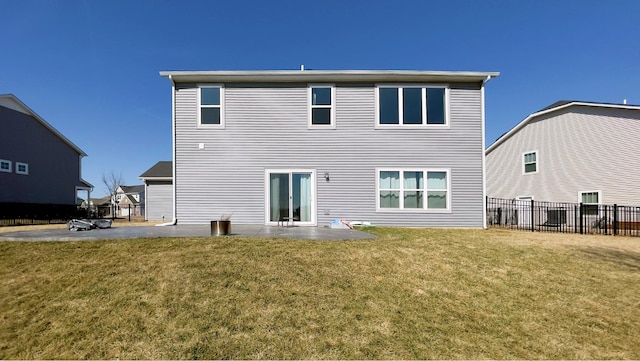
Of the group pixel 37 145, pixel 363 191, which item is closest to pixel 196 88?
pixel 363 191

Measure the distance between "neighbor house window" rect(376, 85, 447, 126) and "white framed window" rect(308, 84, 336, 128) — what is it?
185 cm

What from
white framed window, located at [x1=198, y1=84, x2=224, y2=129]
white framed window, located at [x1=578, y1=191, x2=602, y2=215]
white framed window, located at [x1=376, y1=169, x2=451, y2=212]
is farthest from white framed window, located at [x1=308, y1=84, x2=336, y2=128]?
white framed window, located at [x1=578, y1=191, x2=602, y2=215]

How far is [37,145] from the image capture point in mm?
20031

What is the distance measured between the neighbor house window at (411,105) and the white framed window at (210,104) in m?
6.26

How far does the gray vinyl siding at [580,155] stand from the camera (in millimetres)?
13367

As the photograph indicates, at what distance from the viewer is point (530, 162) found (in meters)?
17.2

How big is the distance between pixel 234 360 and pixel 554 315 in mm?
4748

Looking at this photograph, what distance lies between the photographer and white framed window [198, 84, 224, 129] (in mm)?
11148

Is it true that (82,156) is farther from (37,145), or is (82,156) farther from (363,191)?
(363,191)

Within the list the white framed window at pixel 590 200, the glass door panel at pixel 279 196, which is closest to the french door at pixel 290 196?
the glass door panel at pixel 279 196

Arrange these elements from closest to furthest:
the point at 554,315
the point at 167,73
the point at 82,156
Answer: the point at 554,315, the point at 167,73, the point at 82,156

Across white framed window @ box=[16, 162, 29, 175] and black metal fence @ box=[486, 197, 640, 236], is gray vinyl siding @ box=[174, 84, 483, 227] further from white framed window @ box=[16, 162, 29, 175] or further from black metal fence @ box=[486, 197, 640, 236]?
white framed window @ box=[16, 162, 29, 175]

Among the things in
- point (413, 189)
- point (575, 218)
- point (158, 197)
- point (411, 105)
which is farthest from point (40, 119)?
point (575, 218)

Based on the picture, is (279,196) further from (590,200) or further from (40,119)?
(40,119)
